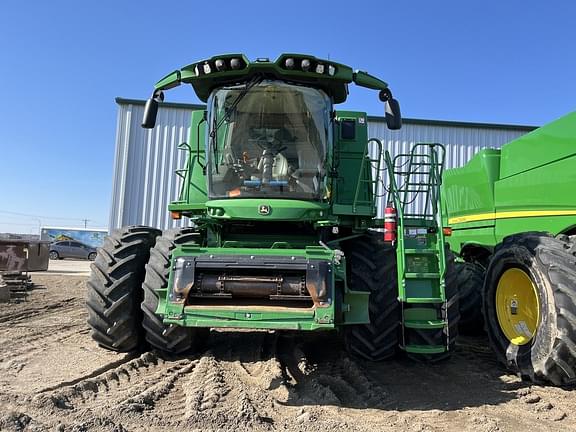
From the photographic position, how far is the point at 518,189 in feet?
20.7

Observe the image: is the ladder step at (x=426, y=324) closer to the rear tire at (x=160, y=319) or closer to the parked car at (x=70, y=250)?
the rear tire at (x=160, y=319)

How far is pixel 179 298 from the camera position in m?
4.35

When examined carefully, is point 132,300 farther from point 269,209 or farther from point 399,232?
point 399,232

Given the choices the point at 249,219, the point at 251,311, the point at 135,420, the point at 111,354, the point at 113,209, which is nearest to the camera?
the point at 135,420

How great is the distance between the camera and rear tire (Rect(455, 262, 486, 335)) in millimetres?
6898

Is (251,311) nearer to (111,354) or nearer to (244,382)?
(244,382)

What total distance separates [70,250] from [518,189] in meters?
29.8

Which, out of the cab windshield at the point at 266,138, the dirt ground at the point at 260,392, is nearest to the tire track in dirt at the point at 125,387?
the dirt ground at the point at 260,392

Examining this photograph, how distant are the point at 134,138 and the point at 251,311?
11.3 metres

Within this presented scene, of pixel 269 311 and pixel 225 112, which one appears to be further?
pixel 225 112

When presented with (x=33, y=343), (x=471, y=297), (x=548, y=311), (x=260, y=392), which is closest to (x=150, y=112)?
(x=260, y=392)

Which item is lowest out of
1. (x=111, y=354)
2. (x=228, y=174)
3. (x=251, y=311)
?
(x=111, y=354)

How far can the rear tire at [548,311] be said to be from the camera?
13.3ft

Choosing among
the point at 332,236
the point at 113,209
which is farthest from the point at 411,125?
the point at 332,236
